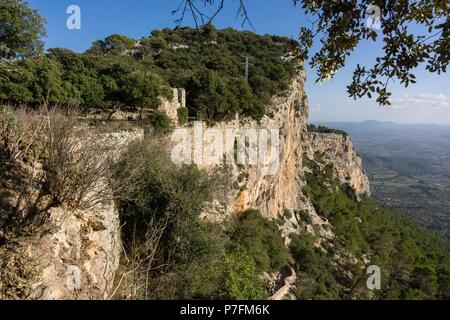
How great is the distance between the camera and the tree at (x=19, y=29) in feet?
36.5

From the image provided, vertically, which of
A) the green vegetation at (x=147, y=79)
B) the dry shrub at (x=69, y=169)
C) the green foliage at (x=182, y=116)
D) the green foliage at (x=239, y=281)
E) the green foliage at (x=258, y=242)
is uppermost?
the green vegetation at (x=147, y=79)

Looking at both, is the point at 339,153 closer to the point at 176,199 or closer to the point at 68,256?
the point at 176,199

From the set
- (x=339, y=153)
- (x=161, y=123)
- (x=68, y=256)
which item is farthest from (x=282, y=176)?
(x=339, y=153)

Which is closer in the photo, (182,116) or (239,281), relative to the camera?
(239,281)

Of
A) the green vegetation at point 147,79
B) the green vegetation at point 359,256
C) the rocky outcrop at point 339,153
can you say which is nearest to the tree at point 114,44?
the green vegetation at point 147,79

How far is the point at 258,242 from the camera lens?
17.2 m

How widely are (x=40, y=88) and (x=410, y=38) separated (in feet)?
58.5

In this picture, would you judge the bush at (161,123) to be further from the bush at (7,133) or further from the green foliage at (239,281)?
the bush at (7,133)

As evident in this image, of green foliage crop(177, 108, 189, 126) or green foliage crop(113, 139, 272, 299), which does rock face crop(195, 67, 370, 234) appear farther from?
green foliage crop(113, 139, 272, 299)

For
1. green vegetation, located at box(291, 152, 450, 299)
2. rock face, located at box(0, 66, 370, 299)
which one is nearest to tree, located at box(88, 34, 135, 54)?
rock face, located at box(0, 66, 370, 299)

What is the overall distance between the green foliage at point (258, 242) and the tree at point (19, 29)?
13.2 metres

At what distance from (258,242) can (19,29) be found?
1602cm

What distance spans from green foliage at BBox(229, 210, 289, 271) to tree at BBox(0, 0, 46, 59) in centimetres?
1319

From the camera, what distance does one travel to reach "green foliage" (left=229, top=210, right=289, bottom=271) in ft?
52.0
